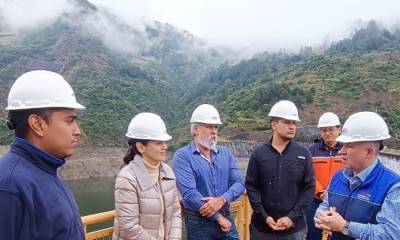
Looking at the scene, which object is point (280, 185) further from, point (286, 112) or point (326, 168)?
point (326, 168)

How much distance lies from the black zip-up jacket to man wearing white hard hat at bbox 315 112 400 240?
44.5 inches

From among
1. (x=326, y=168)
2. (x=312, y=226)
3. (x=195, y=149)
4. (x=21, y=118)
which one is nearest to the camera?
(x=21, y=118)

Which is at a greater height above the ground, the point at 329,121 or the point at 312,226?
the point at 329,121

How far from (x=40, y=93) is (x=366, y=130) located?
5.99ft

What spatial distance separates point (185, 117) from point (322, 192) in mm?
77659

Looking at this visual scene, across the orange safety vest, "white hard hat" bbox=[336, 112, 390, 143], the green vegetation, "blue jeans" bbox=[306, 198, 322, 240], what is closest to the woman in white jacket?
"white hard hat" bbox=[336, 112, 390, 143]

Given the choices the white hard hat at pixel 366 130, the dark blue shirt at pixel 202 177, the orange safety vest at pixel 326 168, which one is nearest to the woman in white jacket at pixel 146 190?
the dark blue shirt at pixel 202 177

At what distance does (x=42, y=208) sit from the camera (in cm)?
173

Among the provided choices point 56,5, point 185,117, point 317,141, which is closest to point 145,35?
point 56,5

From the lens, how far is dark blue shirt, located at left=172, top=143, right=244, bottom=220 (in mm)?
3859

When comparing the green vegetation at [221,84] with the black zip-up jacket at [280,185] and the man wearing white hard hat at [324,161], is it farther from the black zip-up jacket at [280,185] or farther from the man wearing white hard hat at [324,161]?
the black zip-up jacket at [280,185]

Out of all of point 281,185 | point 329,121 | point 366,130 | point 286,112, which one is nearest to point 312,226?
point 281,185

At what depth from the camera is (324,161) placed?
4809 millimetres

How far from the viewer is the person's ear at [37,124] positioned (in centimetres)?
185
